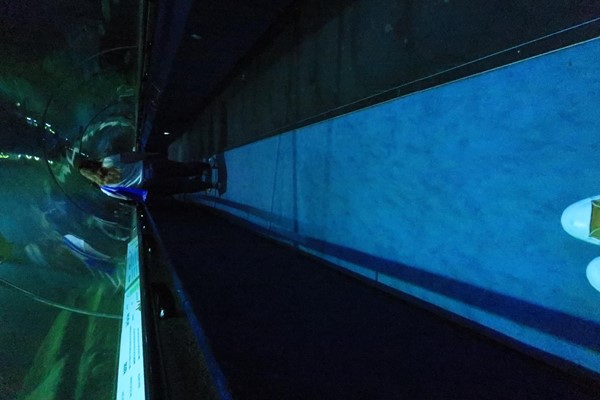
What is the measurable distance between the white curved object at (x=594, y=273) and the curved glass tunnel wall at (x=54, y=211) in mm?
6084

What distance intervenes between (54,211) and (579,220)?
8.21 metres

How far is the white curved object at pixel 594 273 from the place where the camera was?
1.10m

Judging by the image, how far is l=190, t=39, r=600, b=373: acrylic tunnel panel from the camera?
3.83 ft

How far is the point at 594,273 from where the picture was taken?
3.64 ft

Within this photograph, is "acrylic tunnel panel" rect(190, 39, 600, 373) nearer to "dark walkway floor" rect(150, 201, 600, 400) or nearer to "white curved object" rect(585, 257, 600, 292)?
"white curved object" rect(585, 257, 600, 292)

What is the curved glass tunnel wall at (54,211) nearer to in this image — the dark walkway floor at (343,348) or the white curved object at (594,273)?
the dark walkway floor at (343,348)

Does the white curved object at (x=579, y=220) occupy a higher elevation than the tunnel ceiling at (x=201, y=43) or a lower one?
lower

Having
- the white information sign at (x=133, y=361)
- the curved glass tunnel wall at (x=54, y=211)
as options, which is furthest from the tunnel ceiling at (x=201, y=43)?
the white information sign at (x=133, y=361)

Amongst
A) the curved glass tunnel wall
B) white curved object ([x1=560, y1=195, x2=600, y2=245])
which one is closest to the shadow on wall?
white curved object ([x1=560, y1=195, x2=600, y2=245])

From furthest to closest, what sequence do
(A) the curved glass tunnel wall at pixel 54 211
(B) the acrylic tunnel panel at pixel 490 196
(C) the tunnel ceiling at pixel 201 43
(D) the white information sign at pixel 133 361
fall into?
(A) the curved glass tunnel wall at pixel 54 211 → (C) the tunnel ceiling at pixel 201 43 → (D) the white information sign at pixel 133 361 → (B) the acrylic tunnel panel at pixel 490 196

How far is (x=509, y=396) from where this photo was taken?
1.03 m

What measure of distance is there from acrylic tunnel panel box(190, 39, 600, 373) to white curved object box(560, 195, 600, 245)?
0.01m

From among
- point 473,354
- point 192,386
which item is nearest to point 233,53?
point 192,386

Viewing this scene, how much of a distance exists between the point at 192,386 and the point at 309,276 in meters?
0.93
